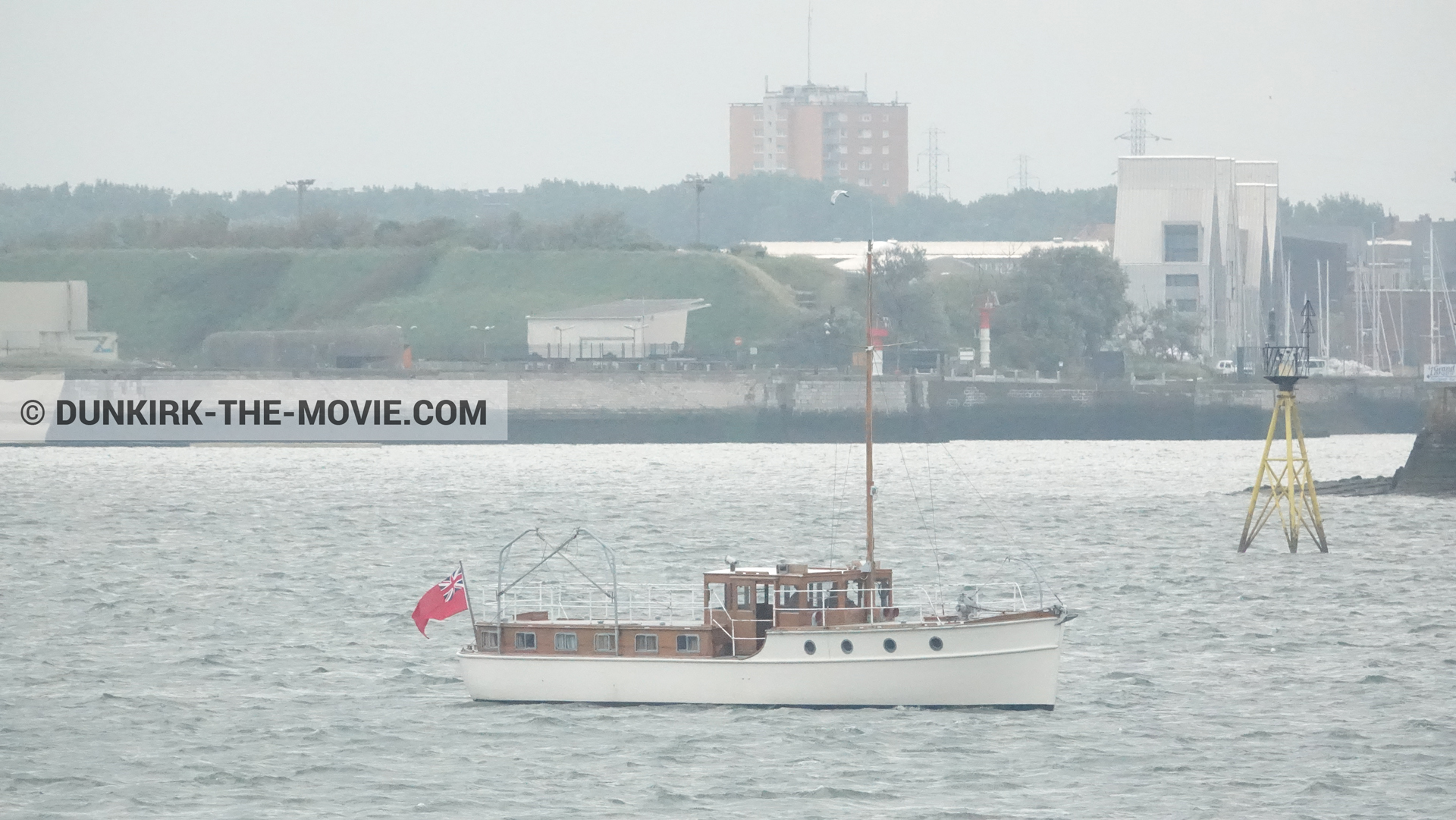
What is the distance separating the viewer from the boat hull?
34594mm

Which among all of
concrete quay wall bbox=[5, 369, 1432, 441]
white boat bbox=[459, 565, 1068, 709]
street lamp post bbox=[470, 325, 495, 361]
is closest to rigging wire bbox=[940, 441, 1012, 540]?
concrete quay wall bbox=[5, 369, 1432, 441]

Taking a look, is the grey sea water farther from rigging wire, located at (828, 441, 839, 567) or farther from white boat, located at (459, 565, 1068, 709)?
rigging wire, located at (828, 441, 839, 567)

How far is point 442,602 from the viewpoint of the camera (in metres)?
36.6

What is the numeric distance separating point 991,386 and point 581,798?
125726mm

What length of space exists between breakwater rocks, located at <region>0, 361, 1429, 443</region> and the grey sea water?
63500 millimetres

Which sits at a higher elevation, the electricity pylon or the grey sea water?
the electricity pylon

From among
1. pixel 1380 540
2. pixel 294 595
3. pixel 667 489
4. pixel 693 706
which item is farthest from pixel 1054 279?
pixel 693 706

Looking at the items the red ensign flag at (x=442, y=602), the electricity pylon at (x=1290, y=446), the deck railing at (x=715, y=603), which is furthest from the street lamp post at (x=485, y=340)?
the red ensign flag at (x=442, y=602)

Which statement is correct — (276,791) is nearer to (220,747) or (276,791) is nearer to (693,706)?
(220,747)

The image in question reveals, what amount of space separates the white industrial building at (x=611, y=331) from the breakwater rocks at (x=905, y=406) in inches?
519

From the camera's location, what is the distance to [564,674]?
36.3 meters

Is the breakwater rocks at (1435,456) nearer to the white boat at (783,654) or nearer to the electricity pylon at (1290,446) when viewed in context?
the electricity pylon at (1290,446)

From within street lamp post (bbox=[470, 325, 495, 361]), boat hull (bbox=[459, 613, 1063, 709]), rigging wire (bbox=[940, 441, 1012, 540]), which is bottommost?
rigging wire (bbox=[940, 441, 1012, 540])

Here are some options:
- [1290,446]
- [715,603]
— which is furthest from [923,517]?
[715,603]
